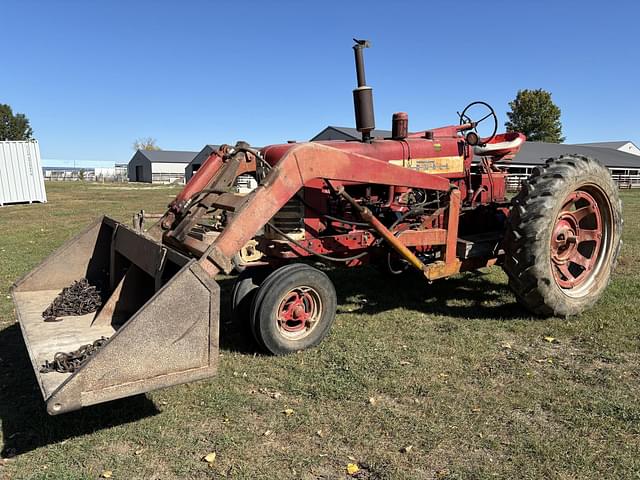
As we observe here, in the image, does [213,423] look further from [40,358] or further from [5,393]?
[5,393]

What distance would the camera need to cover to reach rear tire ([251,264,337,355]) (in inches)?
171

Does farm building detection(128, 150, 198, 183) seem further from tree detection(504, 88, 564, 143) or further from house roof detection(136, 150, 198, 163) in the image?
tree detection(504, 88, 564, 143)

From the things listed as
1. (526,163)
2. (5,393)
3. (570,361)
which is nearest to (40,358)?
(5,393)

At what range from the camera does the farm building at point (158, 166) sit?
64438 mm

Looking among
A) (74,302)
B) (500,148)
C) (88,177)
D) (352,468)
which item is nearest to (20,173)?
(74,302)

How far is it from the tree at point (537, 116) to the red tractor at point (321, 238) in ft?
184

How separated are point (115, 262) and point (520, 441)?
12.2ft

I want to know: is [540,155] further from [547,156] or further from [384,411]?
[384,411]

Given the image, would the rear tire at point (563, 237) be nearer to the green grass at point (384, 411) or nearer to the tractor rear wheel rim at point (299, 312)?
the green grass at point (384, 411)

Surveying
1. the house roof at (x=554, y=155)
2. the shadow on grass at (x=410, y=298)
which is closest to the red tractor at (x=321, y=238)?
the shadow on grass at (x=410, y=298)

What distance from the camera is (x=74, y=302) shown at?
464 cm

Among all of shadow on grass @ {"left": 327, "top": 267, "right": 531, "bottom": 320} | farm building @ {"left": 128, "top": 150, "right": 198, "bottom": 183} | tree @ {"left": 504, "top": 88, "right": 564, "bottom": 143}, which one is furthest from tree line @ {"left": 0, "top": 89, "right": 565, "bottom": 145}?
shadow on grass @ {"left": 327, "top": 267, "right": 531, "bottom": 320}

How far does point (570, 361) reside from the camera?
14.6 feet

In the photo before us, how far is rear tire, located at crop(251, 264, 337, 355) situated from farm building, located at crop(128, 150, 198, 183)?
197 feet
